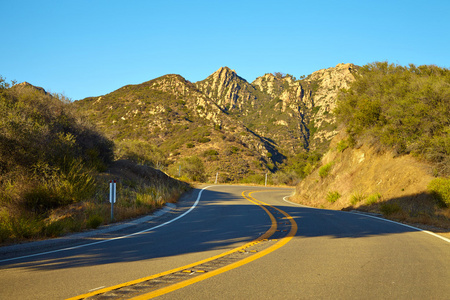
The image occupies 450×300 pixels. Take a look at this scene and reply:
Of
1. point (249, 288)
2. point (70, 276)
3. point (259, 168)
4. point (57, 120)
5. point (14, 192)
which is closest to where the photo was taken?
point (249, 288)

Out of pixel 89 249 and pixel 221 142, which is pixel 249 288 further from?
pixel 221 142

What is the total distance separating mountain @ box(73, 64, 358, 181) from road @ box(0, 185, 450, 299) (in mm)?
31633

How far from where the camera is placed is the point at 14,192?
10.5m

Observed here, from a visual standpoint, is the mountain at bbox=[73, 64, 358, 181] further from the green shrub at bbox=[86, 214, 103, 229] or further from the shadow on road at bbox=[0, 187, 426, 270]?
the shadow on road at bbox=[0, 187, 426, 270]

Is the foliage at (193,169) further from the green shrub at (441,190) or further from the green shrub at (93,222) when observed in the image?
the green shrub at (93,222)

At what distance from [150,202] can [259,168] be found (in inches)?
1752

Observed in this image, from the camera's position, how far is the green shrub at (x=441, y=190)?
13273 millimetres

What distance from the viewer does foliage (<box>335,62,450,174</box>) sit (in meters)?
16.5

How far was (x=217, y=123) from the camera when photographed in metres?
73.2

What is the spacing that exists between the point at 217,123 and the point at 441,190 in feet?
200

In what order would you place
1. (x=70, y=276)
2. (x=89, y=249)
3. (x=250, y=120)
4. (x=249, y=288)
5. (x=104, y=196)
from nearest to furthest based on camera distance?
1. (x=249, y=288)
2. (x=70, y=276)
3. (x=89, y=249)
4. (x=104, y=196)
5. (x=250, y=120)

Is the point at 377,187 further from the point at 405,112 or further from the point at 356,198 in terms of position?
the point at 405,112

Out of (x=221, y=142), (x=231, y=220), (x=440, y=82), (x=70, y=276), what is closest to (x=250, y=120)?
(x=221, y=142)

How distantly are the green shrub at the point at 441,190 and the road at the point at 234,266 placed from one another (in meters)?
5.87
